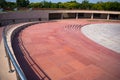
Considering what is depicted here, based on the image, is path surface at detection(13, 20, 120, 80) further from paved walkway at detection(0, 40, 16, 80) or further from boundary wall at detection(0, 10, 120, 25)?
boundary wall at detection(0, 10, 120, 25)

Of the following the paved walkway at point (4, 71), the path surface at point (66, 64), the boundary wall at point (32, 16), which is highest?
the boundary wall at point (32, 16)

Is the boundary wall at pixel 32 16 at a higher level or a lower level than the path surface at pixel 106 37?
higher

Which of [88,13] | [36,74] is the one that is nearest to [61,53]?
[36,74]

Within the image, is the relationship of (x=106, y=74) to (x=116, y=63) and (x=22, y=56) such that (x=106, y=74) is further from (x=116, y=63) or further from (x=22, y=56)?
(x=22, y=56)

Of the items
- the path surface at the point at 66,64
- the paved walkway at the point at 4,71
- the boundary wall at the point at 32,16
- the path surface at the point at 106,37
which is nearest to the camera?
the paved walkway at the point at 4,71

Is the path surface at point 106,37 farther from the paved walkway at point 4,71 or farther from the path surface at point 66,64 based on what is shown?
the paved walkway at point 4,71

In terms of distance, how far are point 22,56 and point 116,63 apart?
6.21 m

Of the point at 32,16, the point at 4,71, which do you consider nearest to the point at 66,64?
the point at 4,71

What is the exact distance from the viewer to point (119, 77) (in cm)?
668

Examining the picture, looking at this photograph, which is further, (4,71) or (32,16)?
(32,16)

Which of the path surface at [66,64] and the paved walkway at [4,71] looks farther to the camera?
the path surface at [66,64]

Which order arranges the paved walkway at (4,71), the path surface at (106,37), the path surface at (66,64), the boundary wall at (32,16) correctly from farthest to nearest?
the boundary wall at (32,16) < the path surface at (106,37) < the path surface at (66,64) < the paved walkway at (4,71)

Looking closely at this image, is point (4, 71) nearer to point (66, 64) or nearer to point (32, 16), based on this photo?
point (66, 64)

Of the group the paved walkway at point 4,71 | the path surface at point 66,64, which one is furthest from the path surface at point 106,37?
the paved walkway at point 4,71
